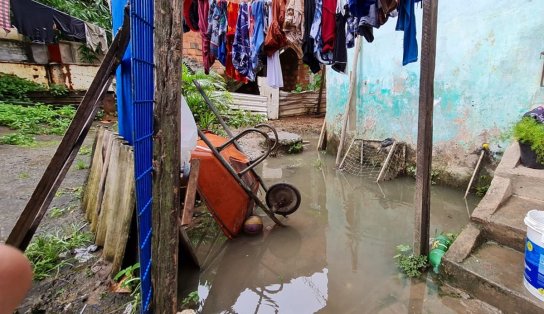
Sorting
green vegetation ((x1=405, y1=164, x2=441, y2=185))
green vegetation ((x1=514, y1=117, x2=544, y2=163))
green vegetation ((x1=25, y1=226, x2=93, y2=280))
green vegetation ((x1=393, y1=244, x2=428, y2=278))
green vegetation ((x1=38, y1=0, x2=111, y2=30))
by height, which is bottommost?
green vegetation ((x1=393, y1=244, x2=428, y2=278))

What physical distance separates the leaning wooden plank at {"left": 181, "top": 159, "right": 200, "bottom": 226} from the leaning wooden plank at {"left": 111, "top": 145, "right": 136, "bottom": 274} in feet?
1.54

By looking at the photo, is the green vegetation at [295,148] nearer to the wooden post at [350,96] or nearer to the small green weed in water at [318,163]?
the small green weed in water at [318,163]

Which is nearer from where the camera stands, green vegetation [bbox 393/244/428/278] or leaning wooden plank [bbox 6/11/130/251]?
leaning wooden plank [bbox 6/11/130/251]

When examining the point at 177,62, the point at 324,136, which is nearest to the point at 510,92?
the point at 324,136

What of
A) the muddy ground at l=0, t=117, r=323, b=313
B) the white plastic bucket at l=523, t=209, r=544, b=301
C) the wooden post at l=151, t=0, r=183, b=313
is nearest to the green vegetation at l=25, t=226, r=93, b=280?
the muddy ground at l=0, t=117, r=323, b=313

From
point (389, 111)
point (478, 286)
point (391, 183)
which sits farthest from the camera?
point (389, 111)

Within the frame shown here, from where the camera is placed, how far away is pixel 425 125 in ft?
7.84

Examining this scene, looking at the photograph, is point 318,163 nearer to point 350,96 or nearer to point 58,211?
point 350,96

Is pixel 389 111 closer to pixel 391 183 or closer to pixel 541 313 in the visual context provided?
pixel 391 183

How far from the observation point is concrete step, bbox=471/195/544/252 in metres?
2.37

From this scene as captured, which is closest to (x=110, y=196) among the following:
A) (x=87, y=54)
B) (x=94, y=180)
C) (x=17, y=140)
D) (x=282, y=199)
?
(x=94, y=180)

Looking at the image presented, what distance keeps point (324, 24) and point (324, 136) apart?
4.28 metres

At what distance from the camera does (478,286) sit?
2170 mm

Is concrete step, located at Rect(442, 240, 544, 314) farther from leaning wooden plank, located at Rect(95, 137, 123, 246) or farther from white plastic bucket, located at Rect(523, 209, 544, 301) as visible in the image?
leaning wooden plank, located at Rect(95, 137, 123, 246)
